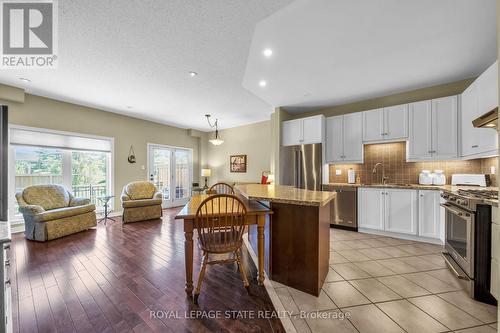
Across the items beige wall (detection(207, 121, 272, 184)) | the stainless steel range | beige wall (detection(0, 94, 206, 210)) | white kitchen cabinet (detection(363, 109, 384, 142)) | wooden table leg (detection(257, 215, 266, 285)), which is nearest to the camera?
the stainless steel range

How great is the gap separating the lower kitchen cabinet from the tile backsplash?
583 millimetres

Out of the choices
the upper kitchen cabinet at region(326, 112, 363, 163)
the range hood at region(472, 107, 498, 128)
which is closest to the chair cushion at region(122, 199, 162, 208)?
the upper kitchen cabinet at region(326, 112, 363, 163)

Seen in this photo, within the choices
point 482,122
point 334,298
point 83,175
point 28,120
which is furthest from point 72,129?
point 482,122

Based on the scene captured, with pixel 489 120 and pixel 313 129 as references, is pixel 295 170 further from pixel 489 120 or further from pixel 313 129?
pixel 489 120

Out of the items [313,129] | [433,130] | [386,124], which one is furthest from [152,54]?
[433,130]

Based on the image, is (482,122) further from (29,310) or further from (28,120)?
(28,120)

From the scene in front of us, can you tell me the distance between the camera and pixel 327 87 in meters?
3.57

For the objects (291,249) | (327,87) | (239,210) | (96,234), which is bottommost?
(96,234)

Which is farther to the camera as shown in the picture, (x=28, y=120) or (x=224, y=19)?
(x=28, y=120)

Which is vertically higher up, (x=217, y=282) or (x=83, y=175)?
(x=83, y=175)

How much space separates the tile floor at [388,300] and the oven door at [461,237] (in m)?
0.24

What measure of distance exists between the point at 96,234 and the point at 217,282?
9.86 feet

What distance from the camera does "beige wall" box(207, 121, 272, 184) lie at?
6288 mm

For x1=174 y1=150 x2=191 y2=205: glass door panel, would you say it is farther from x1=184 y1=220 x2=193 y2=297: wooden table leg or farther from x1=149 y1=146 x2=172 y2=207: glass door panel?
x1=184 y1=220 x2=193 y2=297: wooden table leg
